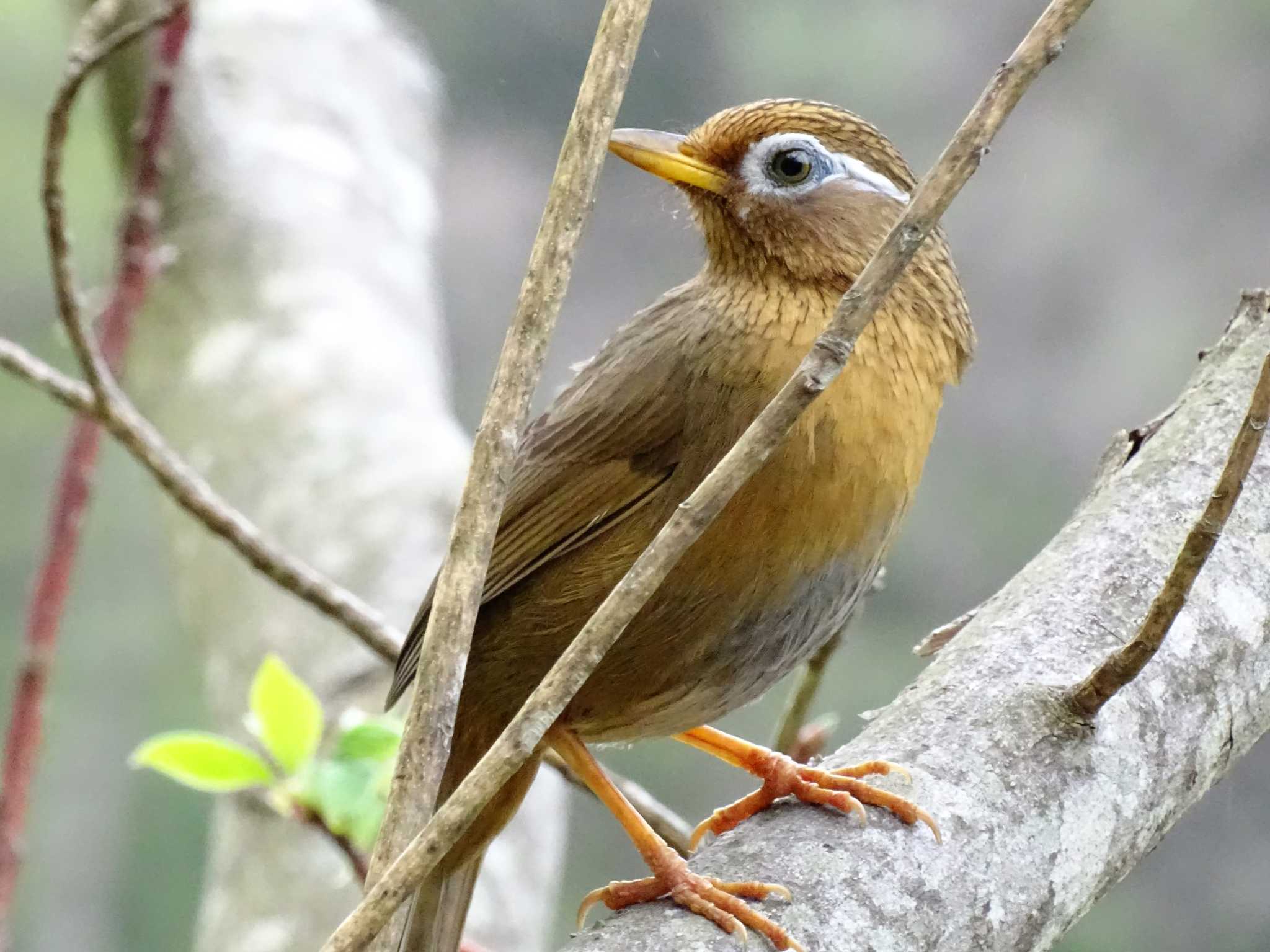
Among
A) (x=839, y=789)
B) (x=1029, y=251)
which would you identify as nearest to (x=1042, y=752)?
(x=839, y=789)

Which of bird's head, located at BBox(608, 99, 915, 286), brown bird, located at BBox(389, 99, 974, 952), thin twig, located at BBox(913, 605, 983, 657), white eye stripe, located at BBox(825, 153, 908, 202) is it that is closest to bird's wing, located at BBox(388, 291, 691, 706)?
brown bird, located at BBox(389, 99, 974, 952)

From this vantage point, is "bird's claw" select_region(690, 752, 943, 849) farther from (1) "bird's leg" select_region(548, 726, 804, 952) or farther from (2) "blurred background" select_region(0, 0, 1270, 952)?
(2) "blurred background" select_region(0, 0, 1270, 952)

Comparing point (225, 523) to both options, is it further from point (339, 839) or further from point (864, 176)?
point (864, 176)

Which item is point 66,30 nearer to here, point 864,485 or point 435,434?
point 435,434

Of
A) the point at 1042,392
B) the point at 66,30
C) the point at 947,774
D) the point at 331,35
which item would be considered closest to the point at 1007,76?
the point at 947,774

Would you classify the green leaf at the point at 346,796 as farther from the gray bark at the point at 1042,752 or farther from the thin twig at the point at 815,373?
the thin twig at the point at 815,373

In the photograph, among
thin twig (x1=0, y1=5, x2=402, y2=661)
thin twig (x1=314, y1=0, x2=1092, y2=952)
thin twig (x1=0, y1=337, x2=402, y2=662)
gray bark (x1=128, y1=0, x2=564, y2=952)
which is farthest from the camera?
gray bark (x1=128, y1=0, x2=564, y2=952)

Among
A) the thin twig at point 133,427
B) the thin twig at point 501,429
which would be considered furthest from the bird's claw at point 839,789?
the thin twig at point 133,427
